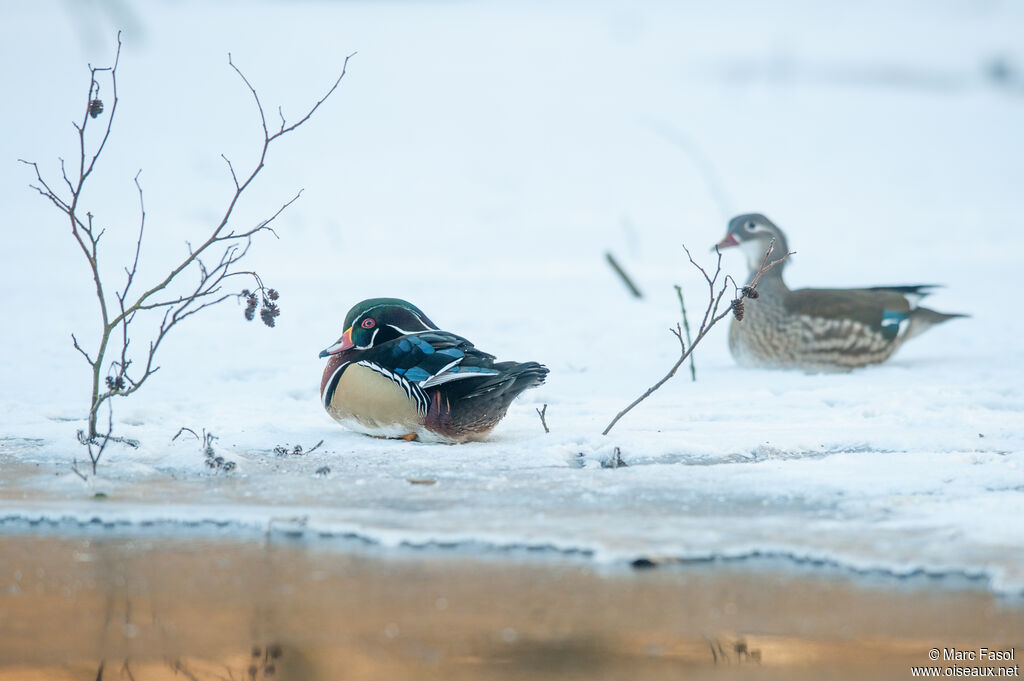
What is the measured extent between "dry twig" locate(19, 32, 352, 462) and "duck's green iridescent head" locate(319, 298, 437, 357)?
34 centimetres

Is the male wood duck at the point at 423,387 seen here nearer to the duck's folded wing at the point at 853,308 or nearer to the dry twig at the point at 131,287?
the dry twig at the point at 131,287

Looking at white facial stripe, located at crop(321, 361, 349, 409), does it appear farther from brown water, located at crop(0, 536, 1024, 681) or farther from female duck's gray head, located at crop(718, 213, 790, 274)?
female duck's gray head, located at crop(718, 213, 790, 274)

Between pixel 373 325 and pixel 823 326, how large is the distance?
334 cm

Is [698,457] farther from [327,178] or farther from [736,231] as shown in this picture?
[327,178]

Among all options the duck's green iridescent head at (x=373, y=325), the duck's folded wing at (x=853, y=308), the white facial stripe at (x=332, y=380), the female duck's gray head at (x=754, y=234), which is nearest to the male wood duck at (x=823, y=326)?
the duck's folded wing at (x=853, y=308)

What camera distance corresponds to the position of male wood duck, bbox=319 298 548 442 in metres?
5.06

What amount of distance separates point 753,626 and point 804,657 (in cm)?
18

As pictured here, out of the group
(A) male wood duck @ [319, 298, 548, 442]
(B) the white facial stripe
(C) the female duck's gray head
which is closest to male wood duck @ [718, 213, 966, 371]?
(C) the female duck's gray head

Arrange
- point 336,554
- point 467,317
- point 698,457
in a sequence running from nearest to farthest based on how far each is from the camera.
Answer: point 336,554 < point 698,457 < point 467,317

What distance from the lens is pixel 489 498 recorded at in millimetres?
4285

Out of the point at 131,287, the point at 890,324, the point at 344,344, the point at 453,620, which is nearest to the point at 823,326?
the point at 890,324

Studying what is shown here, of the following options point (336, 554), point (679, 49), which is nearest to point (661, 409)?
point (336, 554)

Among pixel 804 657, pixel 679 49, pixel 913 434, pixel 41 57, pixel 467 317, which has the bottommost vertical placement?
pixel 804 657

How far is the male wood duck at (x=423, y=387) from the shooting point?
16.6 ft
